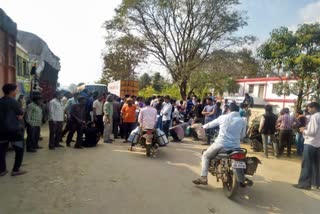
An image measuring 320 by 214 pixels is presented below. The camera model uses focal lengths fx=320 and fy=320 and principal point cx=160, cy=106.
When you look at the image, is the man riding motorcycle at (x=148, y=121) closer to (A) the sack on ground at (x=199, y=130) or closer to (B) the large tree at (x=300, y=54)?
(A) the sack on ground at (x=199, y=130)

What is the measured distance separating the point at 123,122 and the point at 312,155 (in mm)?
6636

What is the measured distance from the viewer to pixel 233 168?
5.80 metres

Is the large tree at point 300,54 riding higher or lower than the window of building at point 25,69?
higher

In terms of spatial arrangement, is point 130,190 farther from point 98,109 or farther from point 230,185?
A: point 98,109

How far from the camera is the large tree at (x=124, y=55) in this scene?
30.4 metres

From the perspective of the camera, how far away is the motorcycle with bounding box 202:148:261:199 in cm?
576

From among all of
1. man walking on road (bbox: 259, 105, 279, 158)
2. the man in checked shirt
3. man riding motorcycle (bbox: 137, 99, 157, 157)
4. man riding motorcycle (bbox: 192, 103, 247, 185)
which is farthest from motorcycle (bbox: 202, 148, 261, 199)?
the man in checked shirt

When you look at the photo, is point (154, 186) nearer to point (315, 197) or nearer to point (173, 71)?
point (315, 197)

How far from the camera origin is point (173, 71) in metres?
31.5

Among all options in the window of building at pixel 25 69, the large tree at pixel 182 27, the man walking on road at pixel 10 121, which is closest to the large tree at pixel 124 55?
the large tree at pixel 182 27

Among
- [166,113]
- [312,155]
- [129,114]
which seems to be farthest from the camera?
[166,113]

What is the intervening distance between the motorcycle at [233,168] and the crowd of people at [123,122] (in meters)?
0.25

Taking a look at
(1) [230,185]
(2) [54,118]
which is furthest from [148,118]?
(1) [230,185]

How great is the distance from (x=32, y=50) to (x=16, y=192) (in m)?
11.3
